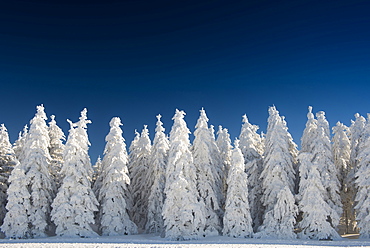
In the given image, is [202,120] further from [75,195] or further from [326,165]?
[75,195]

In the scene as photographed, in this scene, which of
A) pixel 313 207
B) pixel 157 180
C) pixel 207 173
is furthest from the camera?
pixel 157 180

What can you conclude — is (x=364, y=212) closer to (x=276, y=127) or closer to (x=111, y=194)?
(x=276, y=127)

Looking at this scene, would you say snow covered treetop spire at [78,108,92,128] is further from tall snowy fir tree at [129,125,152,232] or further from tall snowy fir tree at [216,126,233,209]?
tall snowy fir tree at [216,126,233,209]

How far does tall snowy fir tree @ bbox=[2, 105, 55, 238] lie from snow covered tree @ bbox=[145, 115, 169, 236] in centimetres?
1291

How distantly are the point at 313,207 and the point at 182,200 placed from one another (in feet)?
50.1

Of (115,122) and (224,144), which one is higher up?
(115,122)

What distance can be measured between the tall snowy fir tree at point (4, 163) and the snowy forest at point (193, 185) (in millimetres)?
133

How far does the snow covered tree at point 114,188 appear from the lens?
42.4 meters

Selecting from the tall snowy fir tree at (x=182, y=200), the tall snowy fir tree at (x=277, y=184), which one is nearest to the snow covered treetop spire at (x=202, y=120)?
the tall snowy fir tree at (x=182, y=200)

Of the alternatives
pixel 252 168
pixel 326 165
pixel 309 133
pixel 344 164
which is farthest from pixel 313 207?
pixel 344 164

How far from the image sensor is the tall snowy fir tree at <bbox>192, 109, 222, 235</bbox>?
139 feet

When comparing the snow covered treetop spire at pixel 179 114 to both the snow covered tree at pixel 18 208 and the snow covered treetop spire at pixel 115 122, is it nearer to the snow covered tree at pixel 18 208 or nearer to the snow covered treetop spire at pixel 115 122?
the snow covered treetop spire at pixel 115 122

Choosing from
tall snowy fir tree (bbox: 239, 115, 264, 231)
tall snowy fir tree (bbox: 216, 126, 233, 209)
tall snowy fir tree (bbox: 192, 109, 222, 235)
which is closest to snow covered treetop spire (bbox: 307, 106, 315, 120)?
tall snowy fir tree (bbox: 239, 115, 264, 231)

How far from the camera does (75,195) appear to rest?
39781 millimetres
